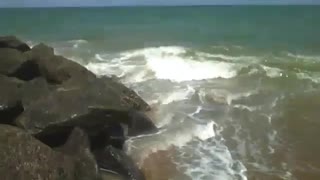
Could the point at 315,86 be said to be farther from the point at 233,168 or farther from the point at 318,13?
the point at 318,13

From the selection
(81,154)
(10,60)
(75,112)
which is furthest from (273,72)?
(81,154)

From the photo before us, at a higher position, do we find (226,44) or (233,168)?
(233,168)

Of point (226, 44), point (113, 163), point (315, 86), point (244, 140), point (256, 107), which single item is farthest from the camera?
point (226, 44)

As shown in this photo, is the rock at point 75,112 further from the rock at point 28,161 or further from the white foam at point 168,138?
the rock at point 28,161

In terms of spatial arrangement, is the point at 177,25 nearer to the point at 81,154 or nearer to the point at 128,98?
the point at 128,98

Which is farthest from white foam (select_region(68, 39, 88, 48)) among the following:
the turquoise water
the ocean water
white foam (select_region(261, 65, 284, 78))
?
white foam (select_region(261, 65, 284, 78))

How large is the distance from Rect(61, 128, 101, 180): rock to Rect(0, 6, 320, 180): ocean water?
1100 mm

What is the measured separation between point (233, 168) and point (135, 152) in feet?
4.81

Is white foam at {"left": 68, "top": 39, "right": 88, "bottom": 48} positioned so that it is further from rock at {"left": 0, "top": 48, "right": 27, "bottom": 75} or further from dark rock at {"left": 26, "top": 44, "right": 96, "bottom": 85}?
dark rock at {"left": 26, "top": 44, "right": 96, "bottom": 85}

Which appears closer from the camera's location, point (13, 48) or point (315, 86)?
point (13, 48)

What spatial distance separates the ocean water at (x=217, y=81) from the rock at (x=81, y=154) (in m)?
1.10

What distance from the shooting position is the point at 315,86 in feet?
33.9

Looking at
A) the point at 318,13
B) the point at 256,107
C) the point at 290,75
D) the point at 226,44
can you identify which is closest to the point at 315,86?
the point at 290,75

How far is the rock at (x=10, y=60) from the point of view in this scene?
8031 mm
